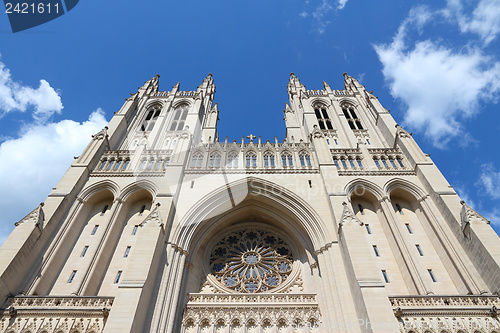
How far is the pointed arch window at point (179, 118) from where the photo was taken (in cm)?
3049

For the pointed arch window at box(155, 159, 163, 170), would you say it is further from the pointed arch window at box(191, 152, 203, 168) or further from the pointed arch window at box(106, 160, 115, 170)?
the pointed arch window at box(106, 160, 115, 170)

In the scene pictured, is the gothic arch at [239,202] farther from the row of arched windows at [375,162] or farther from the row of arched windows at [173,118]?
the row of arched windows at [173,118]

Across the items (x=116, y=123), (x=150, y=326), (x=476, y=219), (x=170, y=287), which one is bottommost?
(x=150, y=326)

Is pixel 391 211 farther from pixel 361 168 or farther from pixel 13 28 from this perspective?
pixel 13 28

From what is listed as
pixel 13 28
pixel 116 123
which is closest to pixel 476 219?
pixel 13 28

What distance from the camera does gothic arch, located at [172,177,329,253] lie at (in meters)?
17.1

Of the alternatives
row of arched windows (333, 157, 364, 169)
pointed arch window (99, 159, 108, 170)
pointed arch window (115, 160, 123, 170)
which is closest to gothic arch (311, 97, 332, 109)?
row of arched windows (333, 157, 364, 169)

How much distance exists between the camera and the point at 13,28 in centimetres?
1354

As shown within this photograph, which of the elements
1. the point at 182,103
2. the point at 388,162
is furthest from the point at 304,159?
the point at 182,103

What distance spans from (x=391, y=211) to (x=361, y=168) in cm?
405

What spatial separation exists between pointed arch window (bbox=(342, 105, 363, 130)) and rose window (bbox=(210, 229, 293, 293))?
14.6 meters

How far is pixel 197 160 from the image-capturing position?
2288 cm

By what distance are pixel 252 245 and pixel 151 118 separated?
1870 centimetres

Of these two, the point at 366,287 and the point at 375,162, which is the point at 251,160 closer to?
the point at 375,162
